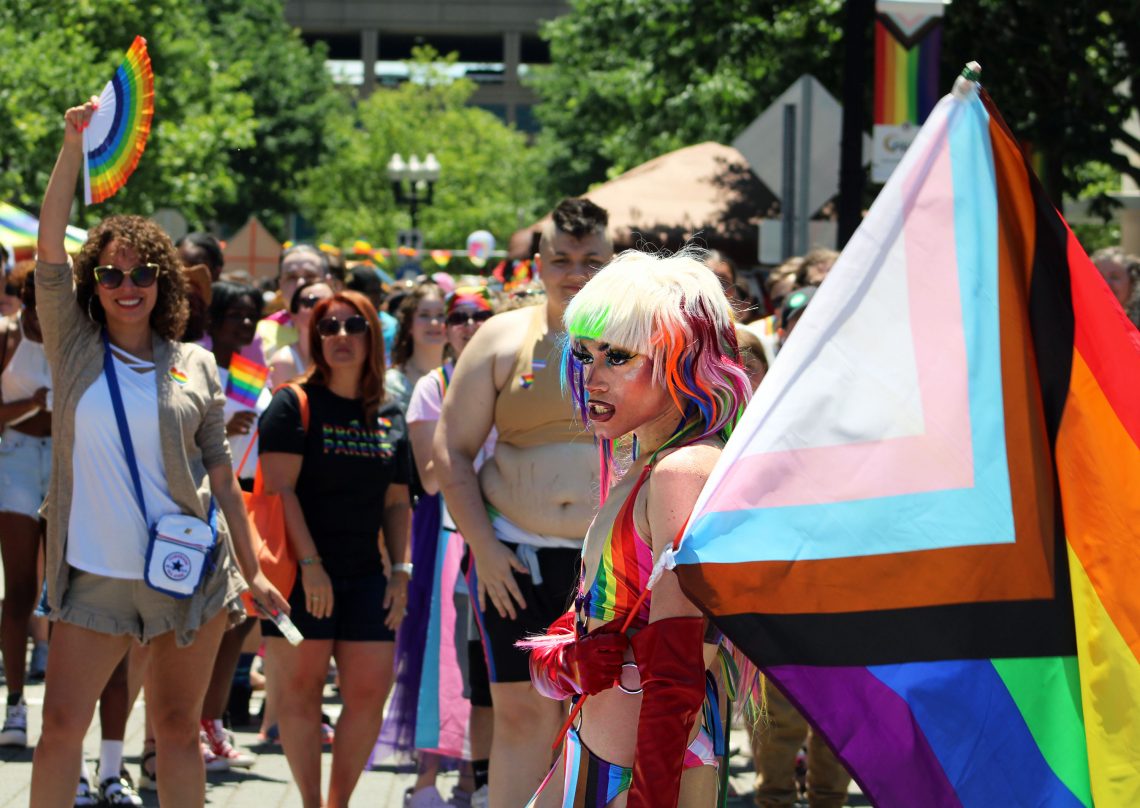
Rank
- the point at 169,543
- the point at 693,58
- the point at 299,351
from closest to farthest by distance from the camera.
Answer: the point at 169,543 → the point at 299,351 → the point at 693,58

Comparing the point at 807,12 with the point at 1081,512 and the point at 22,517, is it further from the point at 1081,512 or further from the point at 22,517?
the point at 1081,512

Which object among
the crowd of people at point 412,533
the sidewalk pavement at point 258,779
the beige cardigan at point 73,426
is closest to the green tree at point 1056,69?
the crowd of people at point 412,533

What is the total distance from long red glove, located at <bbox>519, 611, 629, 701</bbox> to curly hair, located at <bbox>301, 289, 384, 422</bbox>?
2919 millimetres

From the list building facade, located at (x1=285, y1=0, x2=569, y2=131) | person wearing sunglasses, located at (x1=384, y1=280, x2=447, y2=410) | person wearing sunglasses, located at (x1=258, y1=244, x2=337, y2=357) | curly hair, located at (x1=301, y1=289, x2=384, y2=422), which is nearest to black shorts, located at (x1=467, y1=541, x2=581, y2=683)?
curly hair, located at (x1=301, y1=289, x2=384, y2=422)

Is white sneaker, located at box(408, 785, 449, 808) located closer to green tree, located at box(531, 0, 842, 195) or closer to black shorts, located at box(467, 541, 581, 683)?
black shorts, located at box(467, 541, 581, 683)

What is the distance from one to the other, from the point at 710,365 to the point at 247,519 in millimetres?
2488

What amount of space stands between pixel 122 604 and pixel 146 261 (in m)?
1.08

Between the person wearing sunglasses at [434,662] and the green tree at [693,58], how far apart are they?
1515 cm

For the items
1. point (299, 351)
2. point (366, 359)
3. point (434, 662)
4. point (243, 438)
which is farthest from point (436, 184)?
point (366, 359)

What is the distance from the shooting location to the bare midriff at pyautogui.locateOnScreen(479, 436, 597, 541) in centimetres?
549

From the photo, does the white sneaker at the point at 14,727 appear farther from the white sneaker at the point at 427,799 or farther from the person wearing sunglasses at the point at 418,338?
the person wearing sunglasses at the point at 418,338

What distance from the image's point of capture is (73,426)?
16.8 ft

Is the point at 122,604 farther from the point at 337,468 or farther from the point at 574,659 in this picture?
the point at 574,659

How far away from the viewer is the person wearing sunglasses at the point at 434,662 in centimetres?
692
